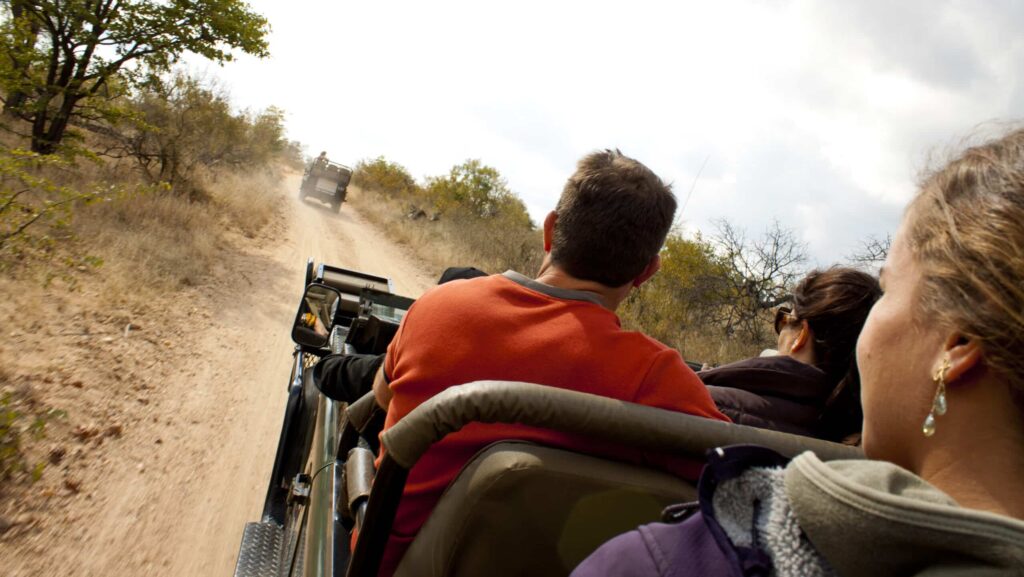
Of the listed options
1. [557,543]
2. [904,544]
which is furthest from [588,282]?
[904,544]

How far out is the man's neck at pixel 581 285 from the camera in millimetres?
1793

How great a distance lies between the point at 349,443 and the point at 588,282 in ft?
3.03

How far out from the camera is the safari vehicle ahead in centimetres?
2141

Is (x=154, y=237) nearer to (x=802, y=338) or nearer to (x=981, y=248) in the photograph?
(x=802, y=338)

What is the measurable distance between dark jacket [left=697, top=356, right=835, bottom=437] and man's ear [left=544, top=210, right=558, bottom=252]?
2.53 ft

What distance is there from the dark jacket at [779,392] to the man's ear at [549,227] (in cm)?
77

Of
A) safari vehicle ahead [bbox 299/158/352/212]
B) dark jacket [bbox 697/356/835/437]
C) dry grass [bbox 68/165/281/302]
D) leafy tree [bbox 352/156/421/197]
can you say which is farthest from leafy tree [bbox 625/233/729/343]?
leafy tree [bbox 352/156/421/197]

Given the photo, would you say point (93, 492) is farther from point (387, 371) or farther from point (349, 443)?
point (387, 371)

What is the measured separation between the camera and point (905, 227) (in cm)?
88

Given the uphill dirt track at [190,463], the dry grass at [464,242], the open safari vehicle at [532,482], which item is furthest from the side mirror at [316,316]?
the dry grass at [464,242]

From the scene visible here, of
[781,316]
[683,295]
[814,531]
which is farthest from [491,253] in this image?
[814,531]

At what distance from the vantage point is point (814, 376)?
220cm

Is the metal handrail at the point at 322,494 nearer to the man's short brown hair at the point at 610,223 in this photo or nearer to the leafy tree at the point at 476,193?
the man's short brown hair at the point at 610,223

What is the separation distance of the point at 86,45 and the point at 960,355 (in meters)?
11.3
